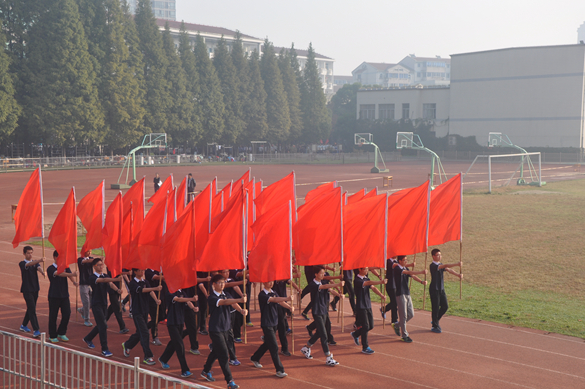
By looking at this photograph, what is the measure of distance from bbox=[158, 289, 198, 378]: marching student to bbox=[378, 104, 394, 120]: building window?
79.2 m

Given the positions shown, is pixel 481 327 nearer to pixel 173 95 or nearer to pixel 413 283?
pixel 413 283

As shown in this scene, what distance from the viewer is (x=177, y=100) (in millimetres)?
65062

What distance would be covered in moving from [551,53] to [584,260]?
59.0 meters

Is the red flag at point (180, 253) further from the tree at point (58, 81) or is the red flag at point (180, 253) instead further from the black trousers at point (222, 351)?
the tree at point (58, 81)

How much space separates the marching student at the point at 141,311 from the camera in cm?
974

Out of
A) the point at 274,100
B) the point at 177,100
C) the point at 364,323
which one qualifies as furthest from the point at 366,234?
the point at 274,100

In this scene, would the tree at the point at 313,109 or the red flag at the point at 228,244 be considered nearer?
the red flag at the point at 228,244

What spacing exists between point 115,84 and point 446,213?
50.4 meters

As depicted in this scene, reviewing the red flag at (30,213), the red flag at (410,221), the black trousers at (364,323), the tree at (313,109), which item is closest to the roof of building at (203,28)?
the tree at (313,109)

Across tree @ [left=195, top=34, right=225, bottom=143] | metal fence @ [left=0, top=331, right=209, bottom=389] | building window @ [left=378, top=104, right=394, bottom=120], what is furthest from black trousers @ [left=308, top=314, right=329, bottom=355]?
building window @ [left=378, top=104, right=394, bottom=120]

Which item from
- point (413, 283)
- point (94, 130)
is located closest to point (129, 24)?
point (94, 130)

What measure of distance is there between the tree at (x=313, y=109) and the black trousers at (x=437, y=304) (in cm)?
7279

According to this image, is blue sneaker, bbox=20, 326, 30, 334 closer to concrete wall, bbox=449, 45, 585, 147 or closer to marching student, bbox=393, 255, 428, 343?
marching student, bbox=393, 255, 428, 343

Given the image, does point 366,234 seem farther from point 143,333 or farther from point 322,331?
point 143,333
